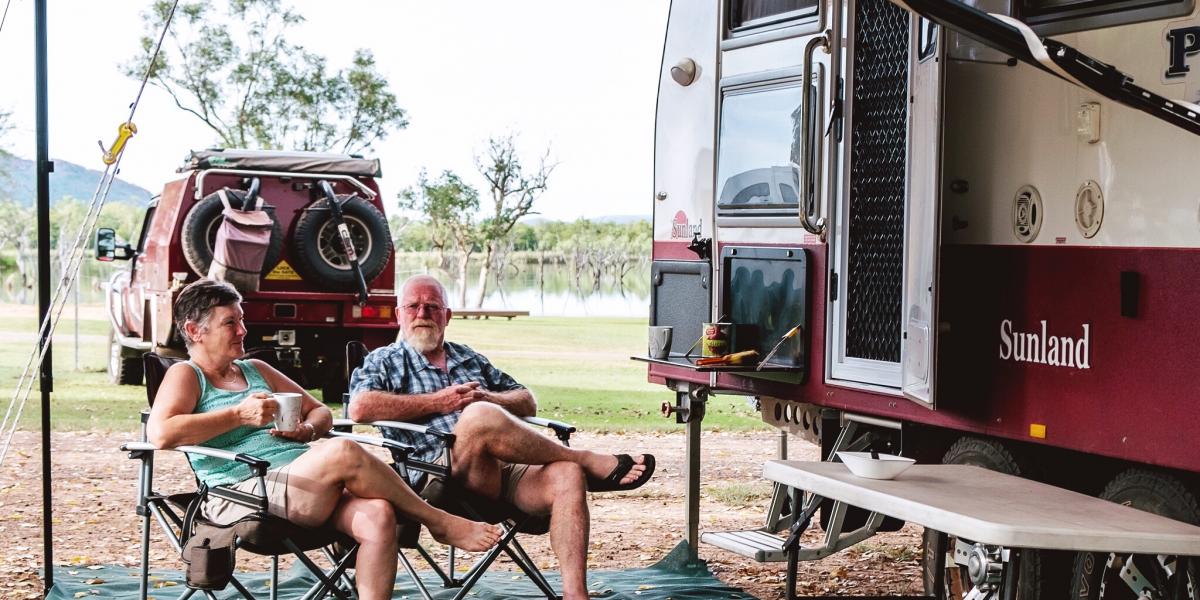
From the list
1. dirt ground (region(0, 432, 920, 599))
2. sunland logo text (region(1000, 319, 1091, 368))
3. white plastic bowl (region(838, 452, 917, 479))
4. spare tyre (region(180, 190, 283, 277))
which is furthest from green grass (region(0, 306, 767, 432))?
white plastic bowl (region(838, 452, 917, 479))

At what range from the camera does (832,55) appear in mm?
4352

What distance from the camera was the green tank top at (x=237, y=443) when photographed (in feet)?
12.7

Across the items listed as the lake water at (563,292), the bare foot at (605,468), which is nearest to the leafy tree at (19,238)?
the lake water at (563,292)

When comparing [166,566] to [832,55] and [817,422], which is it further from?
[832,55]

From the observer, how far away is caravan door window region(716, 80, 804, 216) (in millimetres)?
4637

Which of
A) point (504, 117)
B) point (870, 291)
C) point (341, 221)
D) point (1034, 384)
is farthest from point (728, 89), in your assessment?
point (504, 117)

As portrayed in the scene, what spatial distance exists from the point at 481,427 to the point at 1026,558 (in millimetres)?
1562

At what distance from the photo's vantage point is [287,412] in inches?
147

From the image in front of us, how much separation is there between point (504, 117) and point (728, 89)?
658 inches

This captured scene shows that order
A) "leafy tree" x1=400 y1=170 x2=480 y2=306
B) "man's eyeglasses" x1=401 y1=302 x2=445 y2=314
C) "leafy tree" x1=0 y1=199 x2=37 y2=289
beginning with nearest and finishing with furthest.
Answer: "man's eyeglasses" x1=401 y1=302 x2=445 y2=314 → "leafy tree" x1=0 y1=199 x2=37 y2=289 → "leafy tree" x1=400 y1=170 x2=480 y2=306

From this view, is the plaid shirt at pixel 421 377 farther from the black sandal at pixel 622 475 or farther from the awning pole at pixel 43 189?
the awning pole at pixel 43 189

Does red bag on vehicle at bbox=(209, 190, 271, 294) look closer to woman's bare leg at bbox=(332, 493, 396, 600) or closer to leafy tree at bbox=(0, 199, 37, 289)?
woman's bare leg at bbox=(332, 493, 396, 600)

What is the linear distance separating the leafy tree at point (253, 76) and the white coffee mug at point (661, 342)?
620 inches

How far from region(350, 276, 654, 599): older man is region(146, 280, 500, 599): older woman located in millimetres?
269
